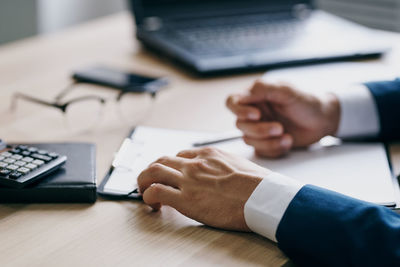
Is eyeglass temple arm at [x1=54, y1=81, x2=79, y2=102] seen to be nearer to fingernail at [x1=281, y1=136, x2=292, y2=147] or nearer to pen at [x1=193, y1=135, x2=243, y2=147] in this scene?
pen at [x1=193, y1=135, x2=243, y2=147]

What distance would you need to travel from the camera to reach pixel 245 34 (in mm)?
1304

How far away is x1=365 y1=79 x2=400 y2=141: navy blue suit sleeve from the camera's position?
92cm

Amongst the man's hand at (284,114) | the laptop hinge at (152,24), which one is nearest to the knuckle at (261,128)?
the man's hand at (284,114)

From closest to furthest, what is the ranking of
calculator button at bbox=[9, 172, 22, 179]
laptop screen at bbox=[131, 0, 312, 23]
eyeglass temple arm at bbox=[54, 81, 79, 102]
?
calculator button at bbox=[9, 172, 22, 179], eyeglass temple arm at bbox=[54, 81, 79, 102], laptop screen at bbox=[131, 0, 312, 23]

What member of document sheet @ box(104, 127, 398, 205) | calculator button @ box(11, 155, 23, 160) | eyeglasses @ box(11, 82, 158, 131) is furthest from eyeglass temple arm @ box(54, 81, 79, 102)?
calculator button @ box(11, 155, 23, 160)

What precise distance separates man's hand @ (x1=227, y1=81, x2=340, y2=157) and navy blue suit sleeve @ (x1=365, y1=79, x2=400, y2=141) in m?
0.08

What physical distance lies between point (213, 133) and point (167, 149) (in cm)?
11

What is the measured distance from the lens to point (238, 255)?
0.59m

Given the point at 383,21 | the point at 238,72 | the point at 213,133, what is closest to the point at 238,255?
the point at 213,133

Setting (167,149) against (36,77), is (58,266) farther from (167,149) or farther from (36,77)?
(36,77)

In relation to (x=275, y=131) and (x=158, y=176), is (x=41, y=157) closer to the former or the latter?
(x=158, y=176)

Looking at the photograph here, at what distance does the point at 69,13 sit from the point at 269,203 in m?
2.03

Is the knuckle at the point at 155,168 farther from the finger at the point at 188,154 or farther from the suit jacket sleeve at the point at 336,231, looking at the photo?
the suit jacket sleeve at the point at 336,231

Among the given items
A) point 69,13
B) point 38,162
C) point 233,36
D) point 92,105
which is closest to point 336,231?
point 38,162
